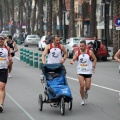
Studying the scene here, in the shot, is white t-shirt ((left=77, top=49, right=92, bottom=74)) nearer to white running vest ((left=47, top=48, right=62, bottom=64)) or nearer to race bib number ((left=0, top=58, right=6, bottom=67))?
white running vest ((left=47, top=48, right=62, bottom=64))

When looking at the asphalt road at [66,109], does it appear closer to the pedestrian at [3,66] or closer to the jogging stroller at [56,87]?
the jogging stroller at [56,87]

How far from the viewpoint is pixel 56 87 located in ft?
42.3

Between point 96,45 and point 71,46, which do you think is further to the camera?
point 71,46

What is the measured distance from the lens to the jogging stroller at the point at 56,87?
12.6m

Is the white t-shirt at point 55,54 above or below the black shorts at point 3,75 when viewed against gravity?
above

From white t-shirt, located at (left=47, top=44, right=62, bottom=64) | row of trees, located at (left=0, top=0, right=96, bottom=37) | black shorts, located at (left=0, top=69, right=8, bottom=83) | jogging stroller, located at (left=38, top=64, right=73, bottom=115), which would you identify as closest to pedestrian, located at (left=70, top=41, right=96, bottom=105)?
white t-shirt, located at (left=47, top=44, right=62, bottom=64)

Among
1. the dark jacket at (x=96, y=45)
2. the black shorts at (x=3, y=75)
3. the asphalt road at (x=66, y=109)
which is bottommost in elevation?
the asphalt road at (x=66, y=109)

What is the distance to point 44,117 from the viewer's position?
12.2 metres

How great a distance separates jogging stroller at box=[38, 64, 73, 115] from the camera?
1263 cm

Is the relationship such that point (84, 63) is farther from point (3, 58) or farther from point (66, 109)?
point (3, 58)

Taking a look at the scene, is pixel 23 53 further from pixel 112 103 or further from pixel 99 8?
Result: pixel 99 8

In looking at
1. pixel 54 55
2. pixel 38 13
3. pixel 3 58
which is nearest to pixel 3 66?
pixel 3 58

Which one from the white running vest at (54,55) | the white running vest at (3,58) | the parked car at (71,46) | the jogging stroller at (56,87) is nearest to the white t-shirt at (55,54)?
the white running vest at (54,55)

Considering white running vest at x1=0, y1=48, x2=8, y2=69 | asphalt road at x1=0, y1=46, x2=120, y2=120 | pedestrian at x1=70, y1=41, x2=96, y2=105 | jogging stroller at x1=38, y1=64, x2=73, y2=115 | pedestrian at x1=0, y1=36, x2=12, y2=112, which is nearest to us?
asphalt road at x1=0, y1=46, x2=120, y2=120
